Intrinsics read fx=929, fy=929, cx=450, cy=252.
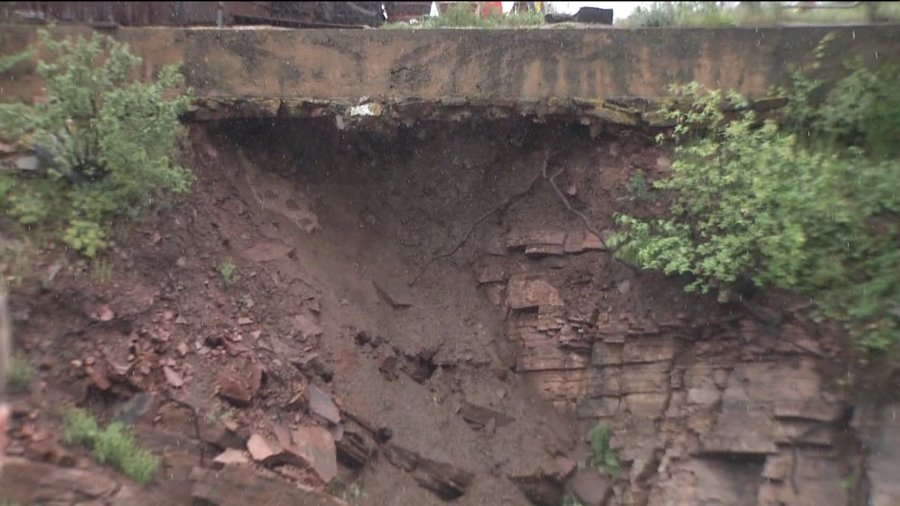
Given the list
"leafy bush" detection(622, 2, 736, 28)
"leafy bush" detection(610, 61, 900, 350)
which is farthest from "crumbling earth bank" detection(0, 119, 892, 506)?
"leafy bush" detection(622, 2, 736, 28)

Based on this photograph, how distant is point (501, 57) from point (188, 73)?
2555 mm

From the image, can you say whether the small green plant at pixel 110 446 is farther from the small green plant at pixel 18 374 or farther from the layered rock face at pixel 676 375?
the layered rock face at pixel 676 375

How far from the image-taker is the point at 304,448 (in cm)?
620

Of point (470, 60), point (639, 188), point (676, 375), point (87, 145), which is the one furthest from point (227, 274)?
point (676, 375)

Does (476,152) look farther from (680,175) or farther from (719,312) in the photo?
(719,312)

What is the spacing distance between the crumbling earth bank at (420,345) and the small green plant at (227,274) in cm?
4

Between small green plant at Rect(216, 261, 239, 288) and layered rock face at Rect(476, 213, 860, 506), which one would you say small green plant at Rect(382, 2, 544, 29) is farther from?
small green plant at Rect(216, 261, 239, 288)

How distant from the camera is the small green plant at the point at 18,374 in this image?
5.57 metres

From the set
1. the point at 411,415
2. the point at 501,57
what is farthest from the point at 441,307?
the point at 501,57

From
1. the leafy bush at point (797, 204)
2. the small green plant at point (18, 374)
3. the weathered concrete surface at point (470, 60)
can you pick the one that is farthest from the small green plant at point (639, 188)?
the small green plant at point (18, 374)

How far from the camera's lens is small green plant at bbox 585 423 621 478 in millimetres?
6922

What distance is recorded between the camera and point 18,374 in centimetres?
563

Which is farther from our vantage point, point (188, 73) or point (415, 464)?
point (188, 73)

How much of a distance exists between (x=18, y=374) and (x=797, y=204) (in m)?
5.14
